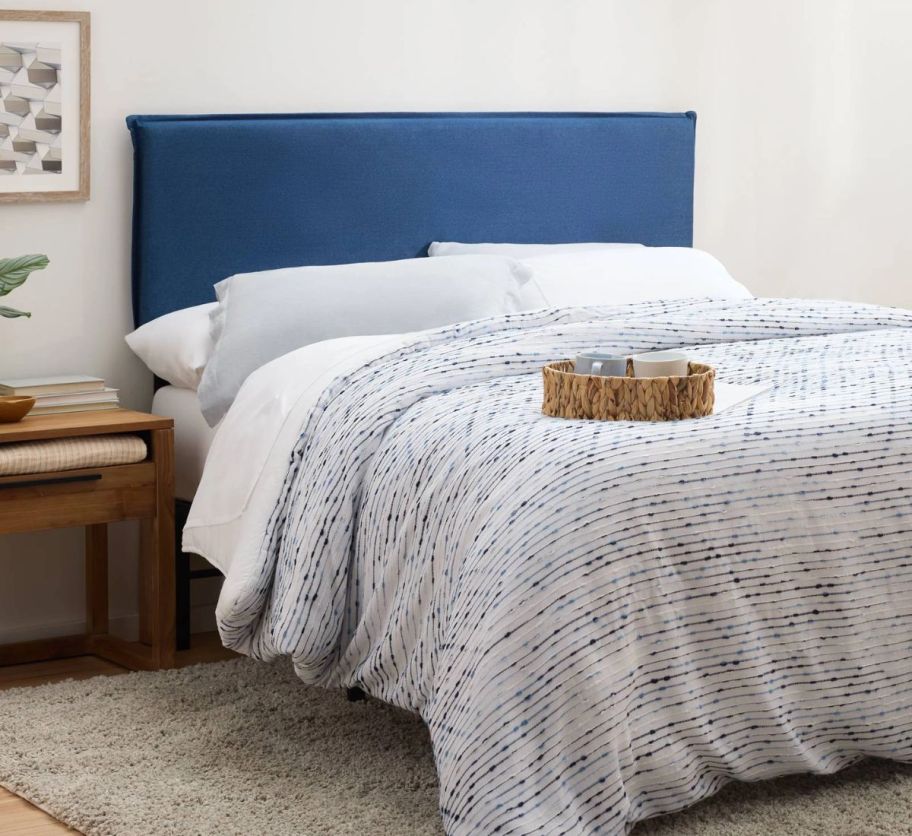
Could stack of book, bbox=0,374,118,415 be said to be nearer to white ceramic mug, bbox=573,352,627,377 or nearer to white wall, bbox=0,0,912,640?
white wall, bbox=0,0,912,640

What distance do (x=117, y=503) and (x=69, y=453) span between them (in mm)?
161

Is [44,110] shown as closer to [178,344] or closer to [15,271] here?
[15,271]

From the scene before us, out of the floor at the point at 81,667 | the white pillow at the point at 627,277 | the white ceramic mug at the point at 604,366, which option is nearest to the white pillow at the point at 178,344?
the floor at the point at 81,667

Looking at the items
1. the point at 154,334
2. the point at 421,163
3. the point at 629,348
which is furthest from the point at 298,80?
the point at 629,348

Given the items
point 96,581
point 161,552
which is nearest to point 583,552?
point 161,552

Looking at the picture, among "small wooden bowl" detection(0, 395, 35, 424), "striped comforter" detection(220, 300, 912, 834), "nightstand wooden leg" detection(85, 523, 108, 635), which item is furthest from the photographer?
"nightstand wooden leg" detection(85, 523, 108, 635)

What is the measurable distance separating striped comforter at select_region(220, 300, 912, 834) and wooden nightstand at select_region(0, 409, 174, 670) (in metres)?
0.57

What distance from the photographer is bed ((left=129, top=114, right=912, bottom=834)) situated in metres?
2.11

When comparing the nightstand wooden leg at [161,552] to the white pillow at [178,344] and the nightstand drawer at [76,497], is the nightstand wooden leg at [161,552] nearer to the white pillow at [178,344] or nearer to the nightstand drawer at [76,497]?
the nightstand drawer at [76,497]

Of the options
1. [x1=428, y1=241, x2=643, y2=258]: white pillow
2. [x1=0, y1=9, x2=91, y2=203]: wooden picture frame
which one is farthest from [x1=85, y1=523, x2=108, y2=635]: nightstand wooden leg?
[x1=428, y1=241, x2=643, y2=258]: white pillow

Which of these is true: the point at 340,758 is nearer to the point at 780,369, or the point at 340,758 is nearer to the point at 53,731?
the point at 53,731

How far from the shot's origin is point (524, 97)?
14.1ft

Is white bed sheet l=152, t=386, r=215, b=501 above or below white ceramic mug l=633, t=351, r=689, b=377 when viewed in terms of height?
below

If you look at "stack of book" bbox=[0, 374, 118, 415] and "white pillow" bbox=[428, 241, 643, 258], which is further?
"white pillow" bbox=[428, 241, 643, 258]
